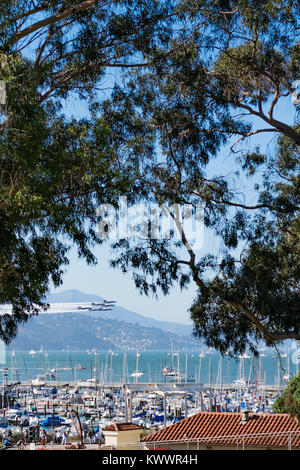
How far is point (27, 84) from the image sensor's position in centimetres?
1140

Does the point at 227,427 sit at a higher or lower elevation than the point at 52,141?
lower

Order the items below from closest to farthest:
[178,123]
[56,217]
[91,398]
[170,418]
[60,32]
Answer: [56,217] → [60,32] → [178,123] → [170,418] → [91,398]

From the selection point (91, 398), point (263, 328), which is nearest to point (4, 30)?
point (263, 328)

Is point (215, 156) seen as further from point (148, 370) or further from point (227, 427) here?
point (148, 370)

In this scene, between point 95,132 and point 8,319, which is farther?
point 8,319

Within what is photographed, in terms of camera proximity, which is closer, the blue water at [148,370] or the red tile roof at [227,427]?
the red tile roof at [227,427]

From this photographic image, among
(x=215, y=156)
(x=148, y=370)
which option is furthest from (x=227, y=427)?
(x=148, y=370)

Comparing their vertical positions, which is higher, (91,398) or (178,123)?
(178,123)

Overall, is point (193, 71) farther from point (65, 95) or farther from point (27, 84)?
point (27, 84)

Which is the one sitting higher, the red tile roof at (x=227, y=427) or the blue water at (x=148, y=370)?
the blue water at (x=148, y=370)

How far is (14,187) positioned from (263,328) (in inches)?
232

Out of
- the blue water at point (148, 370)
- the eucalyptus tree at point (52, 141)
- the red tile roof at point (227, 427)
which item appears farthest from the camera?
the blue water at point (148, 370)

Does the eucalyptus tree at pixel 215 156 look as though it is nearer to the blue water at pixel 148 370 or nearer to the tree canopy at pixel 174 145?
the tree canopy at pixel 174 145

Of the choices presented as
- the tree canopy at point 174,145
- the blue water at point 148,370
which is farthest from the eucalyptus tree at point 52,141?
the blue water at point 148,370
